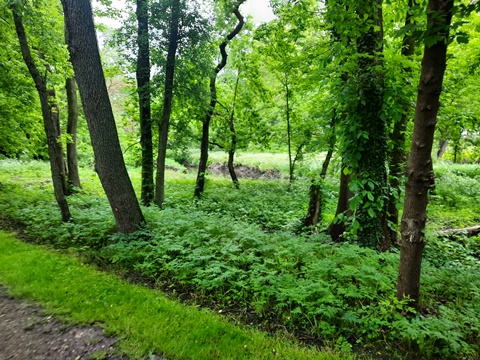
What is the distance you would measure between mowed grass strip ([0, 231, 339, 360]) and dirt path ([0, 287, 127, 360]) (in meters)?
0.13

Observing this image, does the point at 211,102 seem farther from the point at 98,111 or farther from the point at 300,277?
the point at 300,277

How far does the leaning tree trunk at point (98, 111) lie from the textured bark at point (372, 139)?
456cm

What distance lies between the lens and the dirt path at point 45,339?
8.70 ft

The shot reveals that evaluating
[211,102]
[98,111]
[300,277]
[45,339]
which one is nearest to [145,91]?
[98,111]

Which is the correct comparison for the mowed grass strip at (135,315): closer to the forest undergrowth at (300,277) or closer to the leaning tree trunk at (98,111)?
the forest undergrowth at (300,277)

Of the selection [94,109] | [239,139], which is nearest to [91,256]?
[94,109]

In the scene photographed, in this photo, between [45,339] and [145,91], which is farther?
[145,91]

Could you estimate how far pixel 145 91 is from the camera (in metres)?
8.45

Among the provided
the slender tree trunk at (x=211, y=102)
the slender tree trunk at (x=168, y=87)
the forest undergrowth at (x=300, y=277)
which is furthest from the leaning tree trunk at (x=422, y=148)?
the slender tree trunk at (x=211, y=102)

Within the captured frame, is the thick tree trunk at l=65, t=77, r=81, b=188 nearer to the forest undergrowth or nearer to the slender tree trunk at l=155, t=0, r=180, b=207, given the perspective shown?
the forest undergrowth

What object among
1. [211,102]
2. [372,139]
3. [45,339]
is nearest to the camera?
[45,339]

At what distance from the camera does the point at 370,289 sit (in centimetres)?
324

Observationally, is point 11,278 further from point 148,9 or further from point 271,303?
point 148,9

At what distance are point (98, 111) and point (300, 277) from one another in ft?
16.3
